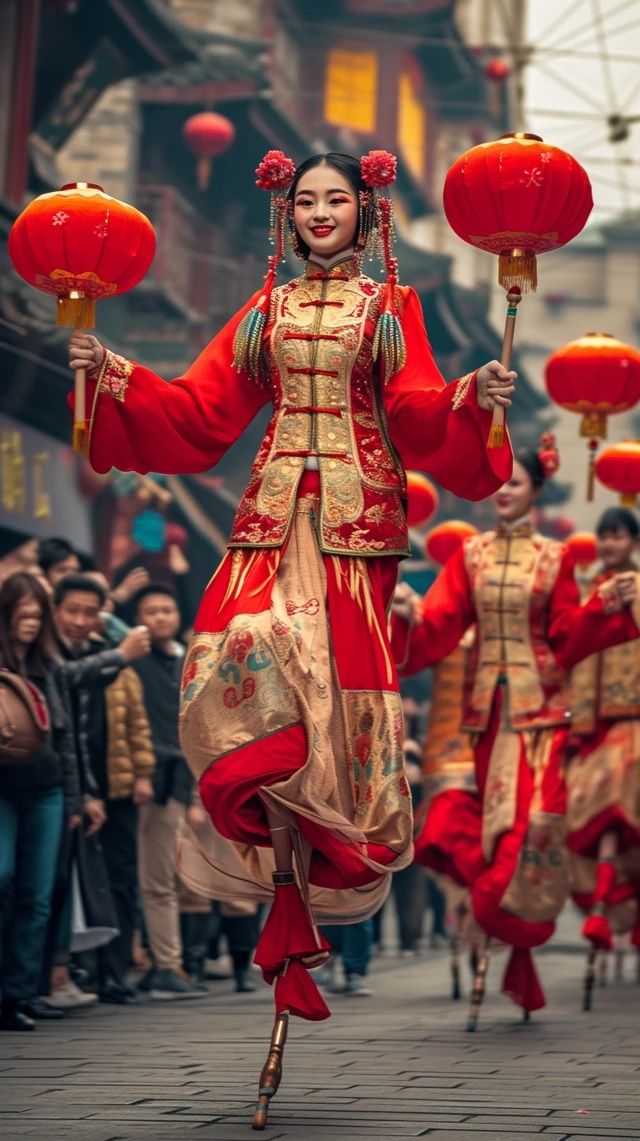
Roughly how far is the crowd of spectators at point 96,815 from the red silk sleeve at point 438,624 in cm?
112

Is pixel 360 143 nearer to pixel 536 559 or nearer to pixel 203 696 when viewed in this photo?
pixel 536 559

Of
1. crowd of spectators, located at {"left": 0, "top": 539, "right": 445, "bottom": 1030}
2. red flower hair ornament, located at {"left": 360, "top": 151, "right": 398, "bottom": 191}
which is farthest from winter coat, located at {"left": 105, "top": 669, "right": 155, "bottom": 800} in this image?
red flower hair ornament, located at {"left": 360, "top": 151, "right": 398, "bottom": 191}

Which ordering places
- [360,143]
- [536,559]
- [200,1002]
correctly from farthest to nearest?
[360,143]
[200,1002]
[536,559]

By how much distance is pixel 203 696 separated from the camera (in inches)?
231

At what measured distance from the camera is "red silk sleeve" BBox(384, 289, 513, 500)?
6031mm

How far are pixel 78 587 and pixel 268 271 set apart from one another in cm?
327

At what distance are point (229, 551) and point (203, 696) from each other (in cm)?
48

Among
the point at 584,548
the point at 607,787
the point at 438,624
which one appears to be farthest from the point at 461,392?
the point at 584,548

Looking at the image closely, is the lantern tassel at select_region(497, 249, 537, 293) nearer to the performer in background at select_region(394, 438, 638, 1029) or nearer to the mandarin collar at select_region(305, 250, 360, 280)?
the mandarin collar at select_region(305, 250, 360, 280)

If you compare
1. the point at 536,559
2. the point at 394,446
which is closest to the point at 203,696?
the point at 394,446

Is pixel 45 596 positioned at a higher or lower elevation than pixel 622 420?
lower

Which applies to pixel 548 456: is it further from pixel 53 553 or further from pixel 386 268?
pixel 386 268

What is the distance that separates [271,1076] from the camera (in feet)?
17.8

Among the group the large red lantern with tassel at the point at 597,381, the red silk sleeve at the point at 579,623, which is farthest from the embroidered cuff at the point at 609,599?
the large red lantern with tassel at the point at 597,381
